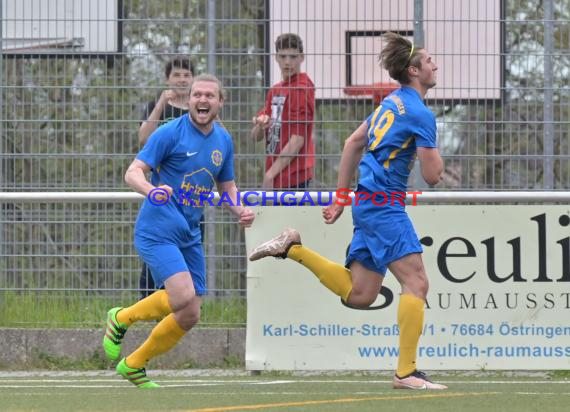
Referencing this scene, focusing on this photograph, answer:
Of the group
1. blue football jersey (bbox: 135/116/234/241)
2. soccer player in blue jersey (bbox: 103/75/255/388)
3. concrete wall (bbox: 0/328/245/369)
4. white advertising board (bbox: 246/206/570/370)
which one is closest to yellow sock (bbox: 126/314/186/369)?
soccer player in blue jersey (bbox: 103/75/255/388)

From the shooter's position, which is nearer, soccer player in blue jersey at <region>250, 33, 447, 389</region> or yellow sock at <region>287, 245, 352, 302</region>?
soccer player in blue jersey at <region>250, 33, 447, 389</region>

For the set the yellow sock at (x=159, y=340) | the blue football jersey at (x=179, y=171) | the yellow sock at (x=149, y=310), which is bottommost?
the yellow sock at (x=159, y=340)

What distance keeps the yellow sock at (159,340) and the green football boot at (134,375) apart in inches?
1.1

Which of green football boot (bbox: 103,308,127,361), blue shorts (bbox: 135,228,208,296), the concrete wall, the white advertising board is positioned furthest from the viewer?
the concrete wall

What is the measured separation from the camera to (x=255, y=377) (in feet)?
37.1

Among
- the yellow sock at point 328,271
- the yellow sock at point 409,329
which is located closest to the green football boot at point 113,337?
the yellow sock at point 328,271

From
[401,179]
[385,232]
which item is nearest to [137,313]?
[385,232]

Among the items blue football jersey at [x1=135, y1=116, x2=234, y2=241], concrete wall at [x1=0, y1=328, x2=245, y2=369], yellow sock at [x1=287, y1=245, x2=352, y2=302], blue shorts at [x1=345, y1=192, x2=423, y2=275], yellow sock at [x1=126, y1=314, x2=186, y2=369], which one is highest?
blue football jersey at [x1=135, y1=116, x2=234, y2=241]

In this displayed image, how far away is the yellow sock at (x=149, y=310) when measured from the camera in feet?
31.5

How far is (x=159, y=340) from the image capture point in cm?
958

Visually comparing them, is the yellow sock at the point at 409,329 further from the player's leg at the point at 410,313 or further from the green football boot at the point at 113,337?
the green football boot at the point at 113,337

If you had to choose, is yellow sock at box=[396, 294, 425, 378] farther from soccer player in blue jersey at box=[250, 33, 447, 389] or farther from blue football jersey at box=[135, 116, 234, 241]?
blue football jersey at box=[135, 116, 234, 241]

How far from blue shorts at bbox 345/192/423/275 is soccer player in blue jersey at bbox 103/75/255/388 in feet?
2.66

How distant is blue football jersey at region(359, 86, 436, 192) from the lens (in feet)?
29.7
